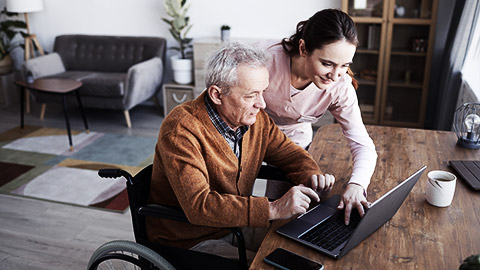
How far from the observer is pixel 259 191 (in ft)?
10.5

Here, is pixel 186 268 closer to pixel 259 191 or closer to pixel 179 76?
pixel 259 191

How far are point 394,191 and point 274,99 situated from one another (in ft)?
2.38

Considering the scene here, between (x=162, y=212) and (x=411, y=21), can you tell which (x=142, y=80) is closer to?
(x=411, y=21)

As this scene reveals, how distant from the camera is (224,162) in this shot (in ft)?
4.92

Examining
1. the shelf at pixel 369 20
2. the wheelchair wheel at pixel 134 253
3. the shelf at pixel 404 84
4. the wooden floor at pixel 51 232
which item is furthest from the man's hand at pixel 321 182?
the shelf at pixel 404 84

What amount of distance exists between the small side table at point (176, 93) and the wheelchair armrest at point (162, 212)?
3296mm

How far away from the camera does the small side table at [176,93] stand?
4.70m

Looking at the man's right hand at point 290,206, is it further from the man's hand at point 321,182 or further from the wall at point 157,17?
the wall at point 157,17

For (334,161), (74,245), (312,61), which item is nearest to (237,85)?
(312,61)

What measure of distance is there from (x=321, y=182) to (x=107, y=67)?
4.08m

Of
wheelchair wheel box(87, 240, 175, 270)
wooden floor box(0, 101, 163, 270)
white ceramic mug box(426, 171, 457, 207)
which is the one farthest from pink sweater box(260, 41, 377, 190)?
wooden floor box(0, 101, 163, 270)

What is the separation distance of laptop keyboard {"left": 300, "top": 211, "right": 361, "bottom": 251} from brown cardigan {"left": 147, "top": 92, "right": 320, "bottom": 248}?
138 mm

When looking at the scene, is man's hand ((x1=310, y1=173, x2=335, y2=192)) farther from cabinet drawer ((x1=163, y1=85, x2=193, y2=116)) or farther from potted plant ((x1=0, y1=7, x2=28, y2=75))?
potted plant ((x1=0, y1=7, x2=28, y2=75))

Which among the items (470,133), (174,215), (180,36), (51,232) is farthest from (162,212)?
(180,36)
